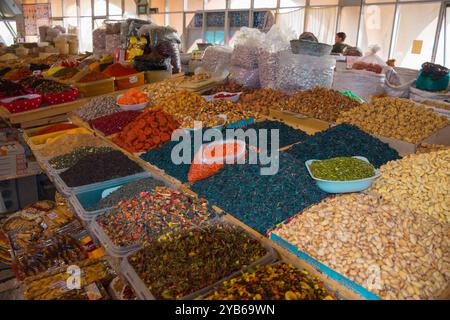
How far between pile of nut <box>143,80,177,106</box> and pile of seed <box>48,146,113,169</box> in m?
0.99

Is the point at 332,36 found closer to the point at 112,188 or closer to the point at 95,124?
the point at 95,124

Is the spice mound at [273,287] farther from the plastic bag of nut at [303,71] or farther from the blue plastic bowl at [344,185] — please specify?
the plastic bag of nut at [303,71]

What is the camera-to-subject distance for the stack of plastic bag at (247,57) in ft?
11.8

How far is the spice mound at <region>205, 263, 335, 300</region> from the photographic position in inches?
46.0

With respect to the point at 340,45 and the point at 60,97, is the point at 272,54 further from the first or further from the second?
the point at 340,45

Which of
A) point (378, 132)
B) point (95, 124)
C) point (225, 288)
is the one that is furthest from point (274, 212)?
point (95, 124)

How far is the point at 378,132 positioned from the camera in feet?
7.84

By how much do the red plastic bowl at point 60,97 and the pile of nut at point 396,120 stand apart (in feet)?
9.45

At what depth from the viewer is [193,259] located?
4.47 ft

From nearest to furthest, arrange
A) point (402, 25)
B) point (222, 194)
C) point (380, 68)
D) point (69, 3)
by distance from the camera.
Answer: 1. point (222, 194)
2. point (380, 68)
3. point (402, 25)
4. point (69, 3)

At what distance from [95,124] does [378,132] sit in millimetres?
2315

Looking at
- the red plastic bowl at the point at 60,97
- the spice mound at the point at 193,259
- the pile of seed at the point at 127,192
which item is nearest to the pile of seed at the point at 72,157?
the pile of seed at the point at 127,192

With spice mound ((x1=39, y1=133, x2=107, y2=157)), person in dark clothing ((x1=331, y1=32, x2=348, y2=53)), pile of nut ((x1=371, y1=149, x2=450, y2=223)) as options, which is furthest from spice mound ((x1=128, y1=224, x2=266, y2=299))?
person in dark clothing ((x1=331, y1=32, x2=348, y2=53))

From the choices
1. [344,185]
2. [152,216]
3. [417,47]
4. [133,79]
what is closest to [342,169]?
[344,185]
